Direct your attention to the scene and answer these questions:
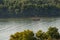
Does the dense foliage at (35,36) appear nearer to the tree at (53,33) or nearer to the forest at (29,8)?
the tree at (53,33)

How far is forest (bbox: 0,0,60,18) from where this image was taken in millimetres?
22027

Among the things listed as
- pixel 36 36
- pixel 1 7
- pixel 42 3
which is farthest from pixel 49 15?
pixel 36 36

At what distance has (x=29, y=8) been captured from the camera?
23141 millimetres

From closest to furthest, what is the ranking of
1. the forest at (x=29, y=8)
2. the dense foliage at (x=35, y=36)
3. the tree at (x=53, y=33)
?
the dense foliage at (x=35, y=36) < the tree at (x=53, y=33) < the forest at (x=29, y=8)

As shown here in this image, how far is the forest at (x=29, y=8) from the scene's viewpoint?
22027 millimetres

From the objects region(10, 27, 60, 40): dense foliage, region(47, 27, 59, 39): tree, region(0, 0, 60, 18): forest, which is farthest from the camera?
region(0, 0, 60, 18): forest

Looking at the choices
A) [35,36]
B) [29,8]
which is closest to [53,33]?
[35,36]

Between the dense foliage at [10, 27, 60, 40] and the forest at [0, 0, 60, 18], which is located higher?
the dense foliage at [10, 27, 60, 40]

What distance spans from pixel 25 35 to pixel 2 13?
13.7 m

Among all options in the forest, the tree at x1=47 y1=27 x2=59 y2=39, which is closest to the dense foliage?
the tree at x1=47 y1=27 x2=59 y2=39

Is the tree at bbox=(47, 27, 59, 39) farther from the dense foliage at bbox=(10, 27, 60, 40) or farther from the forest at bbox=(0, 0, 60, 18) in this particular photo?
the forest at bbox=(0, 0, 60, 18)

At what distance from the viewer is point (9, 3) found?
24.5 metres

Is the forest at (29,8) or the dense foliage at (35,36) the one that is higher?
the dense foliage at (35,36)

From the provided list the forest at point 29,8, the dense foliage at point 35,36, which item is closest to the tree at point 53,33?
the dense foliage at point 35,36
